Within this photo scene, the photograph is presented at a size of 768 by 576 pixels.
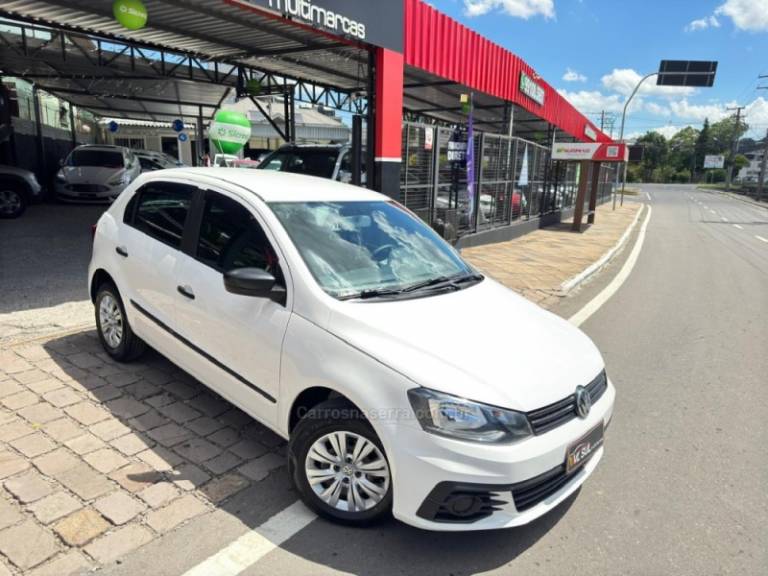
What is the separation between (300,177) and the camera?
4.21m

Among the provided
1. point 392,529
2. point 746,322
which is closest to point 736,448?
point 392,529

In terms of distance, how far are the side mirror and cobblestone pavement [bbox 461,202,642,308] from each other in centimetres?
515

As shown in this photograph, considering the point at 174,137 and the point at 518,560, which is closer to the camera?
the point at 518,560

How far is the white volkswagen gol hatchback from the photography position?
95.4 inches

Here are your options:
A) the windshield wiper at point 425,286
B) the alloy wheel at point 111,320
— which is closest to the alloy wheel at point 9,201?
the alloy wheel at point 111,320

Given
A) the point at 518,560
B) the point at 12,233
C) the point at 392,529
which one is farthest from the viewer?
the point at 12,233

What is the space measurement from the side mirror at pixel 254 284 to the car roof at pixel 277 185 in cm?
64

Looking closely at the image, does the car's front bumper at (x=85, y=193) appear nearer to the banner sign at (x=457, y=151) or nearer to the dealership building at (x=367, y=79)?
the dealership building at (x=367, y=79)

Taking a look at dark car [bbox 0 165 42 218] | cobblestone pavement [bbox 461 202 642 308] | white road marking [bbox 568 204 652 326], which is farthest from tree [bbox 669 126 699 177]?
dark car [bbox 0 165 42 218]

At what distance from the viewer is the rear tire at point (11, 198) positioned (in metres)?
11.7

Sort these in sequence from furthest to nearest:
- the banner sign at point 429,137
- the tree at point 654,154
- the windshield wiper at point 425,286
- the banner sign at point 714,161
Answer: the tree at point 654,154 < the banner sign at point 714,161 < the banner sign at point 429,137 < the windshield wiper at point 425,286

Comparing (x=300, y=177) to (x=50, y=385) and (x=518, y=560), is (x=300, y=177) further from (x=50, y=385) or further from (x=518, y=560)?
(x=518, y=560)

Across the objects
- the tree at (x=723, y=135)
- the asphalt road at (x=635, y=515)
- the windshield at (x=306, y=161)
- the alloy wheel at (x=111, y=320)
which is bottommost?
the asphalt road at (x=635, y=515)

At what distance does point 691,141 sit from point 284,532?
497 ft
